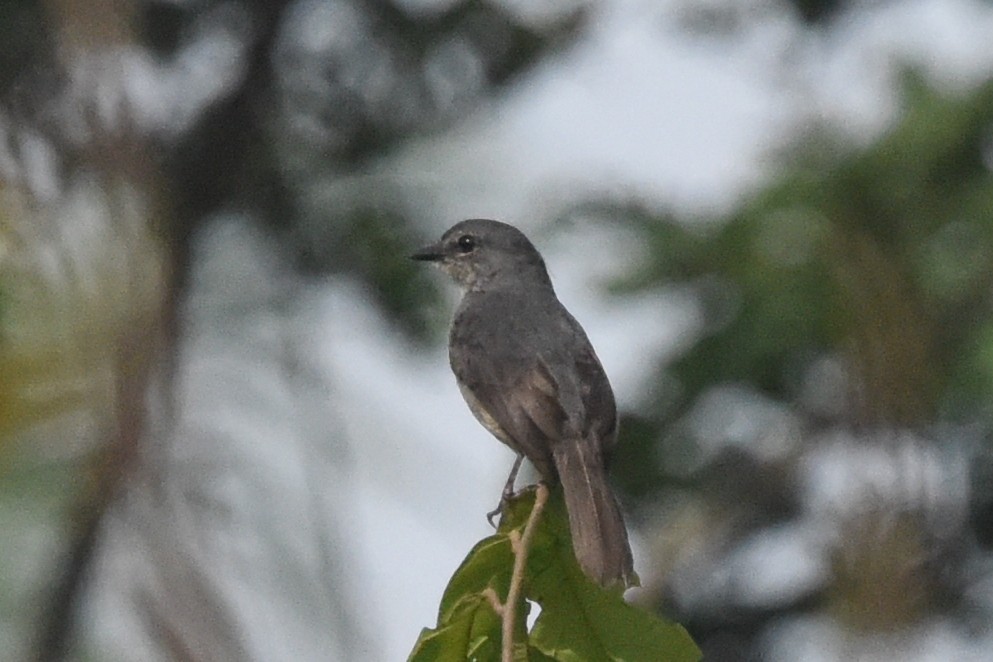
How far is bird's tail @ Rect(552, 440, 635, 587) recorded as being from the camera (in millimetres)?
3490

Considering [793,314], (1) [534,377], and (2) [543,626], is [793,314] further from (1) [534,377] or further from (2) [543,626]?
(2) [543,626]

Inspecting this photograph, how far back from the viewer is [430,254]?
6.09 m

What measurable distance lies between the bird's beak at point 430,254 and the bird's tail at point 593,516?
167 centimetres

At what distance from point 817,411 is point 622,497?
851mm

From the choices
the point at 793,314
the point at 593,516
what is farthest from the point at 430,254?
the point at 593,516

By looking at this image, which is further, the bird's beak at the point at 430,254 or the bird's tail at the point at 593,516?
the bird's beak at the point at 430,254

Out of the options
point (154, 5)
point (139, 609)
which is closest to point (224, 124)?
point (154, 5)

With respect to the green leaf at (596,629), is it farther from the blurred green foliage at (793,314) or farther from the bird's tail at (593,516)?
the blurred green foliage at (793,314)

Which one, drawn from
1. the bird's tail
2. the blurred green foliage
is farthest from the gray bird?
the blurred green foliage

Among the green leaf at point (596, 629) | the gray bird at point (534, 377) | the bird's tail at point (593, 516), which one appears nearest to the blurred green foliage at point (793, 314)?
the gray bird at point (534, 377)

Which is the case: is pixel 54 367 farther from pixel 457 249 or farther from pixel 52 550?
pixel 457 249

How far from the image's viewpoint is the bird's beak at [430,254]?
20.0ft

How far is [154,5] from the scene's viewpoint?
689 cm

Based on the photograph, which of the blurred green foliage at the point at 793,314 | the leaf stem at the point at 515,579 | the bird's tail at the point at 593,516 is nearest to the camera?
the leaf stem at the point at 515,579
